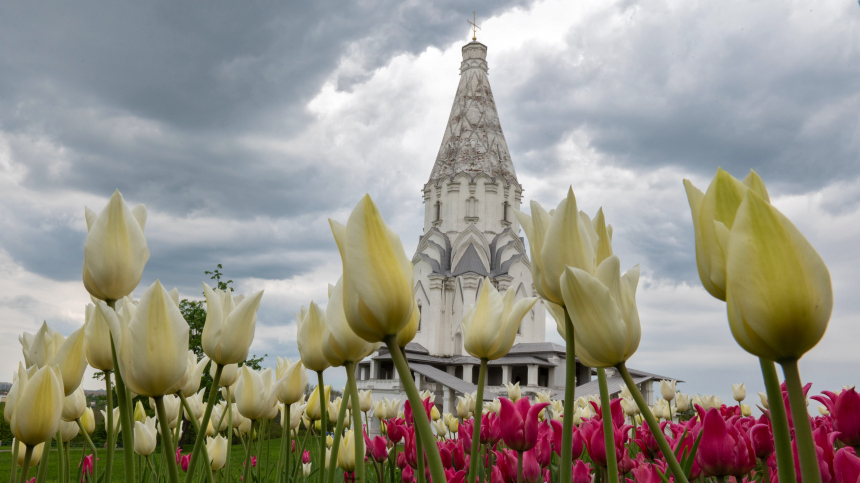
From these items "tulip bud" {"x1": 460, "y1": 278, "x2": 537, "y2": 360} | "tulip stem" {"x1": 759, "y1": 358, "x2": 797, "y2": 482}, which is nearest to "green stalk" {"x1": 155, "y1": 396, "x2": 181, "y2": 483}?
"tulip bud" {"x1": 460, "y1": 278, "x2": 537, "y2": 360}

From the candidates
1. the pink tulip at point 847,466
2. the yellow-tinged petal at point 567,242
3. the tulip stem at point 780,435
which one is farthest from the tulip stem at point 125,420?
the pink tulip at point 847,466

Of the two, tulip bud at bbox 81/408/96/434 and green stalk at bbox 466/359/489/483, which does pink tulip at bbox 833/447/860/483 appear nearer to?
green stalk at bbox 466/359/489/483

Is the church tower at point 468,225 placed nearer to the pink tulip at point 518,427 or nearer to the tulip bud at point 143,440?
the tulip bud at point 143,440

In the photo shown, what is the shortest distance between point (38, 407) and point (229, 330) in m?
0.55

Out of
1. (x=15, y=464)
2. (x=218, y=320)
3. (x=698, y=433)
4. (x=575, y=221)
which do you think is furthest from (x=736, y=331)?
(x=15, y=464)

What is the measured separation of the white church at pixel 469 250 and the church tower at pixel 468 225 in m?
0.07

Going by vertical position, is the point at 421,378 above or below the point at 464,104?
below

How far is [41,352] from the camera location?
194 centimetres

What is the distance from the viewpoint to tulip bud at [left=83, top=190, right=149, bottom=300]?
1.49m

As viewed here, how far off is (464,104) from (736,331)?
143ft

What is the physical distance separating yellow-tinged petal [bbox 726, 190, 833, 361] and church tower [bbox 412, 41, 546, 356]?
35593mm

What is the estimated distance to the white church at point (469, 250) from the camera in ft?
114

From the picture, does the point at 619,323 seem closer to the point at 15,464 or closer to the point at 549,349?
the point at 15,464

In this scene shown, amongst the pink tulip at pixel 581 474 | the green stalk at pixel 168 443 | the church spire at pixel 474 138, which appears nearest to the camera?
the green stalk at pixel 168 443
